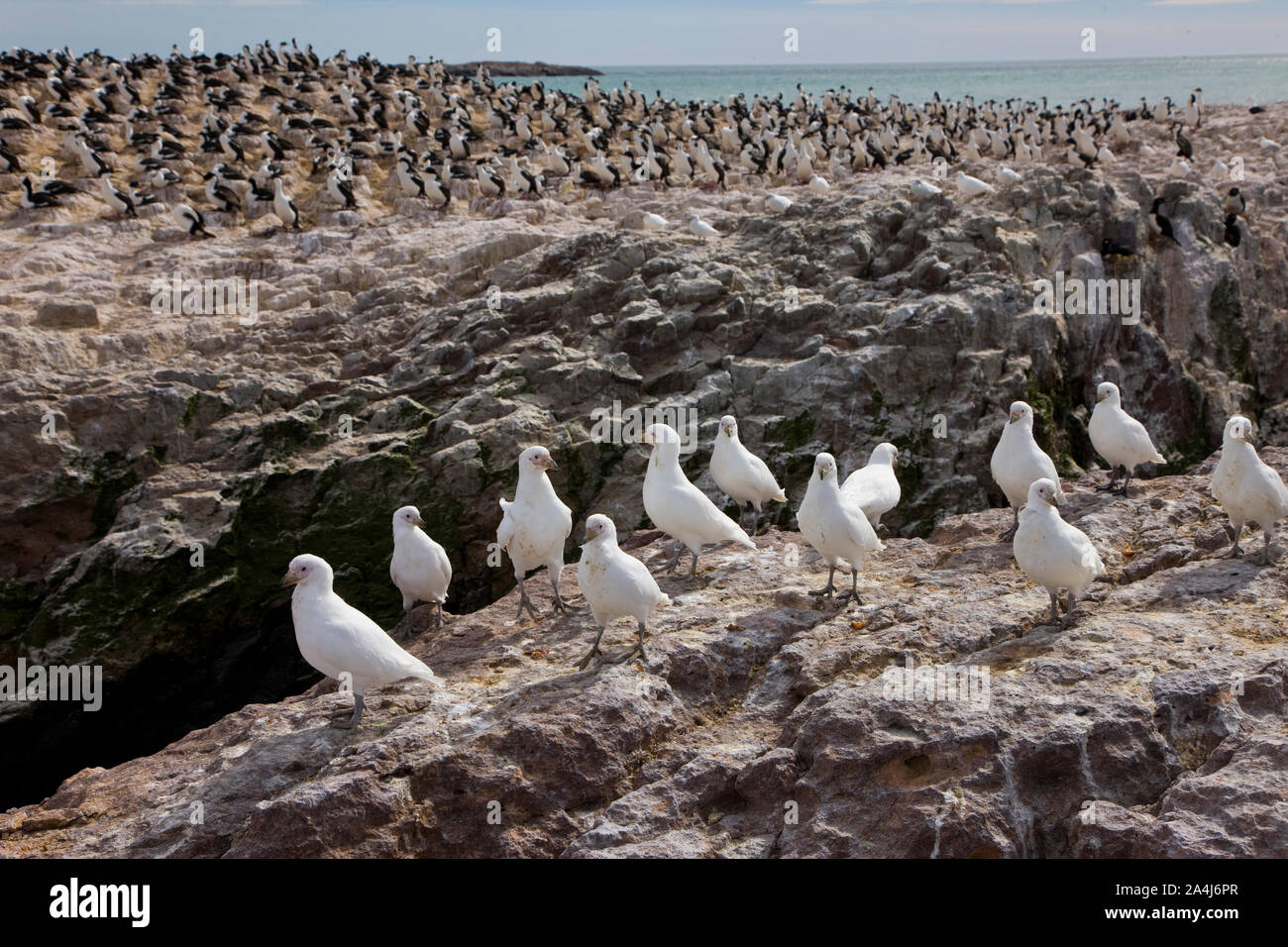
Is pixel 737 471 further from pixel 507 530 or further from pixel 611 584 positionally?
pixel 611 584

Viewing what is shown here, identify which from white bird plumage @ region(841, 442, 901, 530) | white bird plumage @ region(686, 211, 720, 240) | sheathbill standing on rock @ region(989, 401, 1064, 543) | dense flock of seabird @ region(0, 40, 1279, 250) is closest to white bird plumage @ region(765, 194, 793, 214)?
dense flock of seabird @ region(0, 40, 1279, 250)

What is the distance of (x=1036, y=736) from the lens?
230 inches

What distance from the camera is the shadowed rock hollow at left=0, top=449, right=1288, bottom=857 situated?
5543 millimetres

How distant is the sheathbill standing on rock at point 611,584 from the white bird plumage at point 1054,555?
2.57m

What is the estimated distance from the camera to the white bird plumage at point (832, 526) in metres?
8.07

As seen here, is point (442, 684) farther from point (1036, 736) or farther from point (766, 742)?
point (1036, 736)

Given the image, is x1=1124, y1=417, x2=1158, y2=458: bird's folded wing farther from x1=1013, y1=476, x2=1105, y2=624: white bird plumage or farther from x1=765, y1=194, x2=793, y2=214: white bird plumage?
x1=765, y1=194, x2=793, y2=214: white bird plumage

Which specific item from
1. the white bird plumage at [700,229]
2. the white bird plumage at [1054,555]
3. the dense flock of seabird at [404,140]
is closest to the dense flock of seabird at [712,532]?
the white bird plumage at [1054,555]

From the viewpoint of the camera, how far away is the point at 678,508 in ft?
29.6
